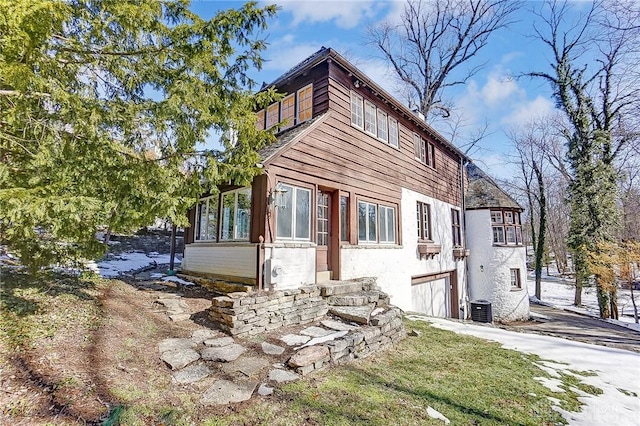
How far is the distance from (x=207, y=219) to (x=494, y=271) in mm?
15128

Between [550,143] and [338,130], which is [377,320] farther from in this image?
[550,143]

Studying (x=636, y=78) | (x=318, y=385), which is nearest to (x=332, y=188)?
(x=318, y=385)

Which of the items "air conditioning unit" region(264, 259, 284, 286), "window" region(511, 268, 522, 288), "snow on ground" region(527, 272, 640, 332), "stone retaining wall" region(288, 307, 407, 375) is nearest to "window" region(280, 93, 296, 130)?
"air conditioning unit" region(264, 259, 284, 286)

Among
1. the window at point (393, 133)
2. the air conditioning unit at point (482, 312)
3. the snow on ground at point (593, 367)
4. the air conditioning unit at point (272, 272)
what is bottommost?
the air conditioning unit at point (482, 312)

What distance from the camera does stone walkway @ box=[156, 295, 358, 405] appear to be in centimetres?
374

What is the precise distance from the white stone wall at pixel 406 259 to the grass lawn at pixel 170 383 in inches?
130

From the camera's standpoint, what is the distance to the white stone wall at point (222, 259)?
687cm

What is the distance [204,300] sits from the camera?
23.1 feet

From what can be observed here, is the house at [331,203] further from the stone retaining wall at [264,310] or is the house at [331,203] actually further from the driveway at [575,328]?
the driveway at [575,328]

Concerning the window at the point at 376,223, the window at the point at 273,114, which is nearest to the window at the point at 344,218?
the window at the point at 376,223

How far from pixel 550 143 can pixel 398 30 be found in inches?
555

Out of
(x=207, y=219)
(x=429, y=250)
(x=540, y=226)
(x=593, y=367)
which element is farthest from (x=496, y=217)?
(x=207, y=219)

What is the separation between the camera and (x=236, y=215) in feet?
25.0

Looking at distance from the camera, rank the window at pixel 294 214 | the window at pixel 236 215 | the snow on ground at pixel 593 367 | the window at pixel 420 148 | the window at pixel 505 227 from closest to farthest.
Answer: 1. the snow on ground at pixel 593 367
2. the window at pixel 294 214
3. the window at pixel 236 215
4. the window at pixel 420 148
5. the window at pixel 505 227
